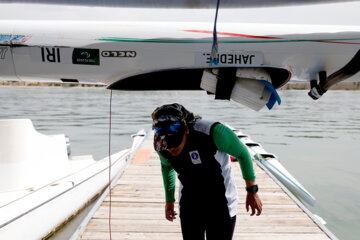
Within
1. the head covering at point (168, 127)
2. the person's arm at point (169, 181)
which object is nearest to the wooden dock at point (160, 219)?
the person's arm at point (169, 181)

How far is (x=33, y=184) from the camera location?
4859 millimetres

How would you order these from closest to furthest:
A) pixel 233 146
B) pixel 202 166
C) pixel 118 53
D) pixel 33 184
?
pixel 118 53
pixel 233 146
pixel 202 166
pixel 33 184

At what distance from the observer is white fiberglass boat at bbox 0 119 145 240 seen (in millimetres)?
4039

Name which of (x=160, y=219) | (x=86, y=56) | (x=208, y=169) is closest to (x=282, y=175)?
(x=160, y=219)

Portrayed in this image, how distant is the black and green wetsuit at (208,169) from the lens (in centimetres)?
209

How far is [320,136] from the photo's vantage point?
58.4ft

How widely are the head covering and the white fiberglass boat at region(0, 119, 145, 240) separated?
9.79 feet

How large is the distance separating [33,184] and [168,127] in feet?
13.1

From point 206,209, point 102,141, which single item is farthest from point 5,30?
point 102,141

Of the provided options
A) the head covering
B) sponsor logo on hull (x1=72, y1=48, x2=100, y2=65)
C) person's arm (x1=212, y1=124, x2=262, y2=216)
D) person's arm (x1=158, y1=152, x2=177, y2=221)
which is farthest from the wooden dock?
sponsor logo on hull (x1=72, y1=48, x2=100, y2=65)

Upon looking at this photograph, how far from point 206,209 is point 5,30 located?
2.04m

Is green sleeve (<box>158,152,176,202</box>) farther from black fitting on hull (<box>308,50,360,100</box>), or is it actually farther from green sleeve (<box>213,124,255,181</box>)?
black fitting on hull (<box>308,50,360,100</box>)

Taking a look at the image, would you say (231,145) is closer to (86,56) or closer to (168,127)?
(168,127)

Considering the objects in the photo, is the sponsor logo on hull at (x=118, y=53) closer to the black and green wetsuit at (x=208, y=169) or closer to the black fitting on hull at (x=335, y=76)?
the black and green wetsuit at (x=208, y=169)
